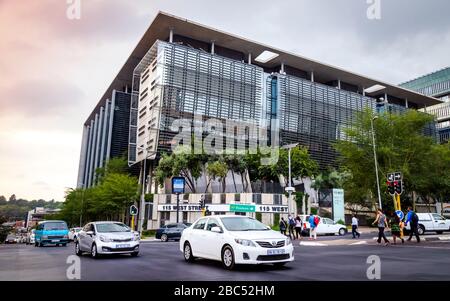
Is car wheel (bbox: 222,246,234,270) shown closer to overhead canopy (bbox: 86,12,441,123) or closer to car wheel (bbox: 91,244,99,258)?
car wheel (bbox: 91,244,99,258)

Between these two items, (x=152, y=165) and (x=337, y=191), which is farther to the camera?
(x=152, y=165)

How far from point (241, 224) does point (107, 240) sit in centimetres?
544

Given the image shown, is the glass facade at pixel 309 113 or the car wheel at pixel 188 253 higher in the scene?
the glass facade at pixel 309 113

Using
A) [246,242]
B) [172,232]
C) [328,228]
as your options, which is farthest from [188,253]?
[328,228]

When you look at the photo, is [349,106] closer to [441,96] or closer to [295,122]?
[295,122]

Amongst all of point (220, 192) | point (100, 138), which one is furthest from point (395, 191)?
point (100, 138)

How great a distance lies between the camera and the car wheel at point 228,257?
9320mm

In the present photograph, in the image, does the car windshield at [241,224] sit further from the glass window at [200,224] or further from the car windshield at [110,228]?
the car windshield at [110,228]

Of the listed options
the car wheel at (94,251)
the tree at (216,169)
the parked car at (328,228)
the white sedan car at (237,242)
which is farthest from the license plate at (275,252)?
the tree at (216,169)

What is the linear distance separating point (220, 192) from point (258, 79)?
25258 millimetres

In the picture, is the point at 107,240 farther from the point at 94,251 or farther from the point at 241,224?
the point at 241,224

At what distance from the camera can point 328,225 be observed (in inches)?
1335

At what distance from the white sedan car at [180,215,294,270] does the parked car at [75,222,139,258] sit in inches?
118

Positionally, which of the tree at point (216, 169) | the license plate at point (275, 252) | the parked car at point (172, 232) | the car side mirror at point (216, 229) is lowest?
the parked car at point (172, 232)
